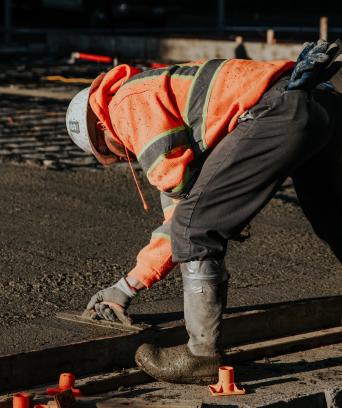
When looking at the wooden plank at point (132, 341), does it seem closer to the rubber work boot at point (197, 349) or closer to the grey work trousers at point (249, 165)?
the rubber work boot at point (197, 349)

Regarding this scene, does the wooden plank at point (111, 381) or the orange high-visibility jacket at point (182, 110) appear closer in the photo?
the orange high-visibility jacket at point (182, 110)

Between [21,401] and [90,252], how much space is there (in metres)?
2.05

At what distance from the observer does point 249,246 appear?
484 cm

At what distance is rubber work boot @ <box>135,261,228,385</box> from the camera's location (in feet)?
9.24

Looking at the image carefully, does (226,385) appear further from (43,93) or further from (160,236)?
(43,93)

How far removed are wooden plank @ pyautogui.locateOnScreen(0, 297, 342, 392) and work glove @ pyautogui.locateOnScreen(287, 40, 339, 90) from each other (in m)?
1.32

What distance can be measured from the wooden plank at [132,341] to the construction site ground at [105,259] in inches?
3.8

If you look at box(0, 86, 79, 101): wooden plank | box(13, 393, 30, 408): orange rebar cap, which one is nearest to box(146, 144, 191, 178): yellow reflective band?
box(13, 393, 30, 408): orange rebar cap

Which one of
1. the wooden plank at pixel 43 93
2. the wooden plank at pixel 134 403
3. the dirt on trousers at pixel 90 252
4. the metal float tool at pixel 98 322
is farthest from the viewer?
the wooden plank at pixel 43 93

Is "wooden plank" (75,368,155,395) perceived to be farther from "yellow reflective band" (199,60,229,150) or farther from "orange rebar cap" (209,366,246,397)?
"yellow reflective band" (199,60,229,150)

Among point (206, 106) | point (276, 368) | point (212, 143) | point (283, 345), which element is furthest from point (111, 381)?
point (206, 106)

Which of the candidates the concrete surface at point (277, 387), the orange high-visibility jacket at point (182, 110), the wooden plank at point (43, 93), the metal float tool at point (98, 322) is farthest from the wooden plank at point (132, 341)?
the wooden plank at point (43, 93)

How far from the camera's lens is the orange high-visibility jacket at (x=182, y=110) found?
2721mm

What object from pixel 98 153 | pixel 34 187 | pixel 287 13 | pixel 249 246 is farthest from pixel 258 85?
pixel 287 13
